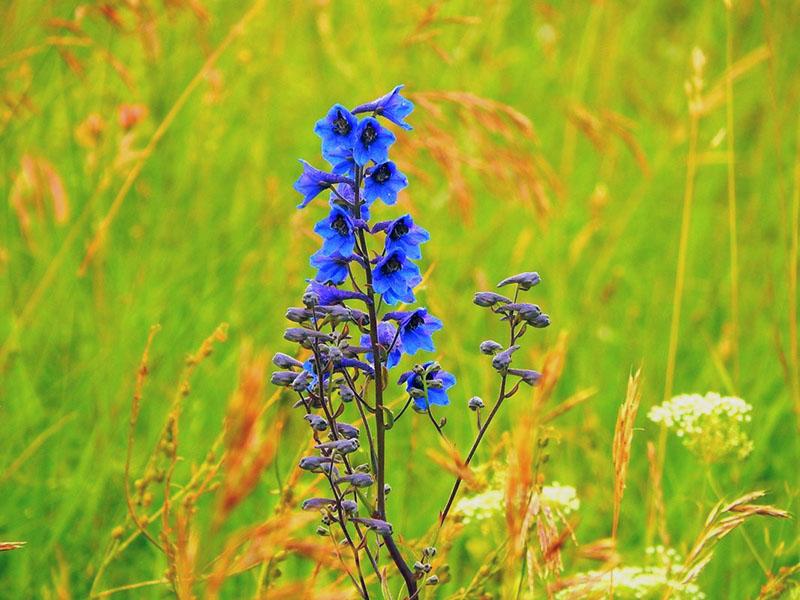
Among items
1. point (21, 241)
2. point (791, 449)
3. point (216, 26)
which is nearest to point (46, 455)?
point (21, 241)

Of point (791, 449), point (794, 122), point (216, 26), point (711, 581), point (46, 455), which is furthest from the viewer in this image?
point (794, 122)

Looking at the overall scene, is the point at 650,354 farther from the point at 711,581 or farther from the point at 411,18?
the point at 411,18

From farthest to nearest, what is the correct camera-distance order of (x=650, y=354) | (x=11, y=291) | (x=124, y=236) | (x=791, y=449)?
1. (x=124, y=236)
2. (x=650, y=354)
3. (x=11, y=291)
4. (x=791, y=449)

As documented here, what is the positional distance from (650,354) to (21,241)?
2298mm

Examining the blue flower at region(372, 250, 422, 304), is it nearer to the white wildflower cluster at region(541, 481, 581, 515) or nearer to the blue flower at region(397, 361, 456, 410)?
the blue flower at region(397, 361, 456, 410)

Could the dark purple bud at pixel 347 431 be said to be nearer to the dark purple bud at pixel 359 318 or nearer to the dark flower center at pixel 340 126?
the dark purple bud at pixel 359 318

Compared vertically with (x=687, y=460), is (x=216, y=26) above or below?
above

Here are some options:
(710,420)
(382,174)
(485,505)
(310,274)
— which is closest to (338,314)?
(382,174)

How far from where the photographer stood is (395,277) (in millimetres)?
1524

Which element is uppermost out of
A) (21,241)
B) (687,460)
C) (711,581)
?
(21,241)

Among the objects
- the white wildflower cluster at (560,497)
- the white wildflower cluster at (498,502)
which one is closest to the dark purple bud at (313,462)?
the white wildflower cluster at (498,502)

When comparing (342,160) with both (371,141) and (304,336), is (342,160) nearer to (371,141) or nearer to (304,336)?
(371,141)

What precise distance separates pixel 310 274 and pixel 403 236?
2.35 meters

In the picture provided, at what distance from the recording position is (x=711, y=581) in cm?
246
